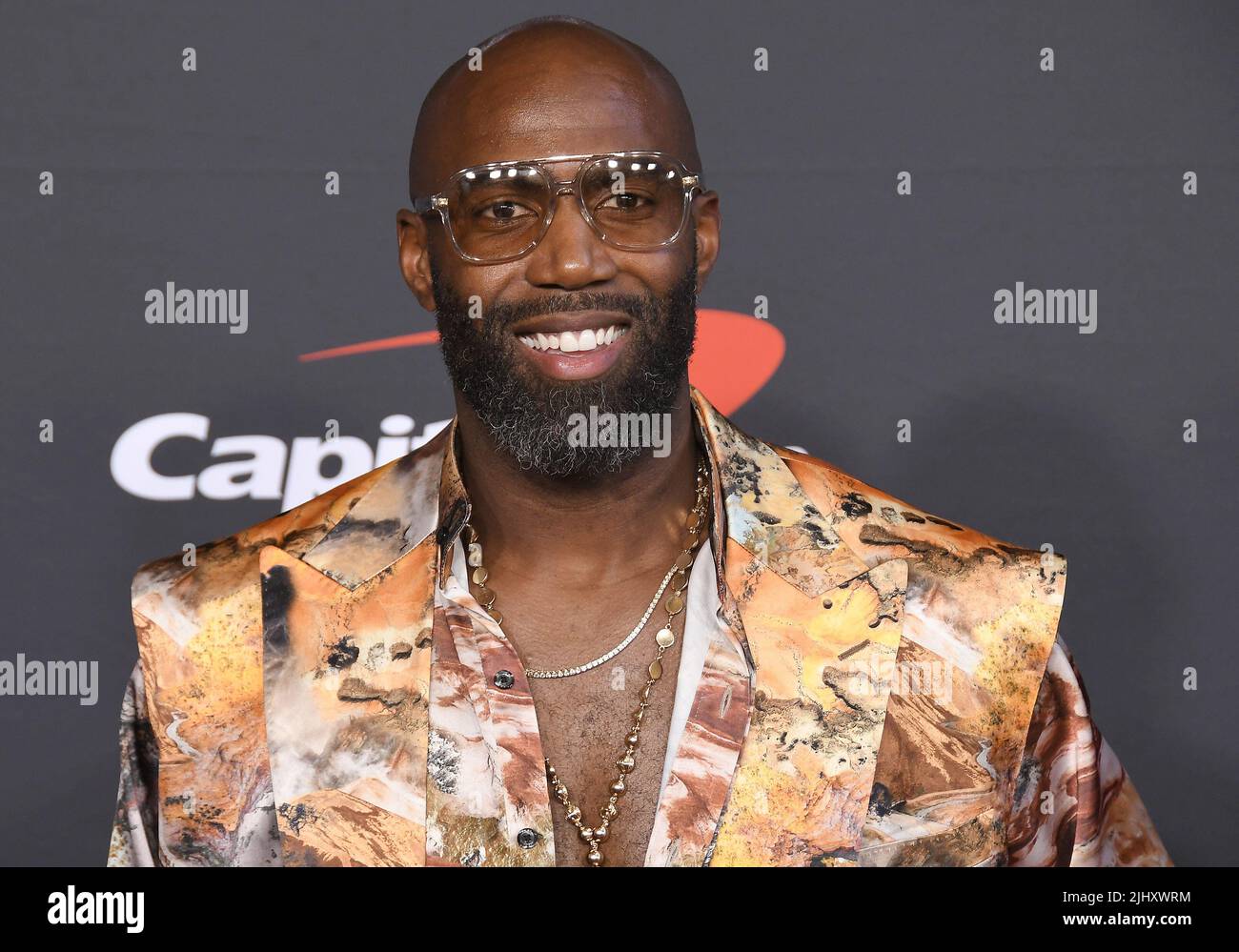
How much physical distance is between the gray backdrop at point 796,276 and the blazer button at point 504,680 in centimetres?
125

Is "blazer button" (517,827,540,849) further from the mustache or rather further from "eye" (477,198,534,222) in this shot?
"eye" (477,198,534,222)

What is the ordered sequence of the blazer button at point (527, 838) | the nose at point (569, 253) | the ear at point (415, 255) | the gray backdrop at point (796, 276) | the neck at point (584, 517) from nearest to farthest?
1. the blazer button at point (527, 838)
2. the nose at point (569, 253)
3. the neck at point (584, 517)
4. the ear at point (415, 255)
5. the gray backdrop at point (796, 276)

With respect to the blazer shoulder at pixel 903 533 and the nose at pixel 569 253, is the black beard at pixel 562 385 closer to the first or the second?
the nose at pixel 569 253

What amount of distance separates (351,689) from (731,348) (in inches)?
55.7

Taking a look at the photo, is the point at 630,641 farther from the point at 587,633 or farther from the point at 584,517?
the point at 584,517

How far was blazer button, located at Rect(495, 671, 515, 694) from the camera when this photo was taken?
6.88ft

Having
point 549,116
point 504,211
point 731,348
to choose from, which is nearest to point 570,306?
point 504,211

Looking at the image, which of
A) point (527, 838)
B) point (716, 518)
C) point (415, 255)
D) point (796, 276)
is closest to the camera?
point (527, 838)

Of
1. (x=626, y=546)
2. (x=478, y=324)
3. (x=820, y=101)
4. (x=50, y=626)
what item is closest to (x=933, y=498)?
(x=820, y=101)

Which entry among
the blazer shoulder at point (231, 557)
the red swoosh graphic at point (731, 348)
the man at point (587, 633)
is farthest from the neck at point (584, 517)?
the red swoosh graphic at point (731, 348)

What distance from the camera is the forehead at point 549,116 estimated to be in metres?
2.17

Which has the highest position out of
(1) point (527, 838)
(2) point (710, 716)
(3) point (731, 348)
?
(3) point (731, 348)

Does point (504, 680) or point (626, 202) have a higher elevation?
point (626, 202)

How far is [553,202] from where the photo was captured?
2.13m
